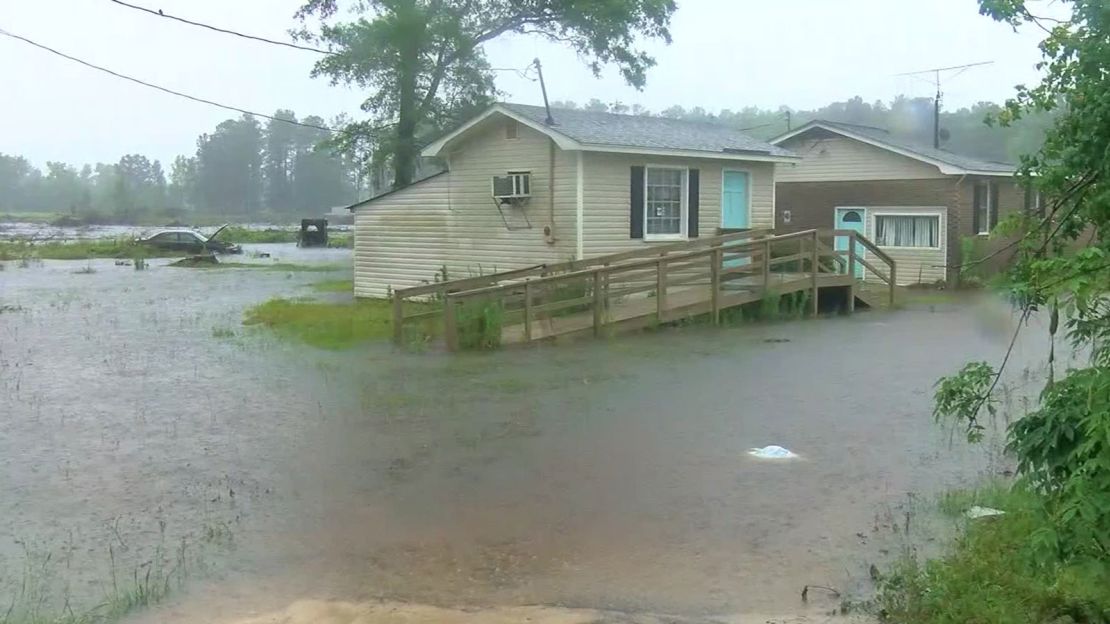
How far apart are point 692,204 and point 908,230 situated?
9.06 metres

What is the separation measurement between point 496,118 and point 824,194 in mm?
11307

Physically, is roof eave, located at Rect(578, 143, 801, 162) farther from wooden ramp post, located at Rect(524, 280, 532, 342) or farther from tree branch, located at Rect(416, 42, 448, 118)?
tree branch, located at Rect(416, 42, 448, 118)

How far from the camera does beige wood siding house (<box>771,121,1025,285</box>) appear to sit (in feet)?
88.6

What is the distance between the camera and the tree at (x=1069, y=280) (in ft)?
13.1

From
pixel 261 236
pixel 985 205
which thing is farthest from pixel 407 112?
pixel 261 236

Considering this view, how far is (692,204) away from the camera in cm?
2153

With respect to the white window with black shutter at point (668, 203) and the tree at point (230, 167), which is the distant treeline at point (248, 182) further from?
the white window with black shutter at point (668, 203)

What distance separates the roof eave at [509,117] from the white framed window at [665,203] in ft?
7.05

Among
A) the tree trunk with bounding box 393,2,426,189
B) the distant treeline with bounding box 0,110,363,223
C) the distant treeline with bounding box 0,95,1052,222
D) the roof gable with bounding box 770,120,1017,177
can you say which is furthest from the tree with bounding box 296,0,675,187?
the distant treeline with bounding box 0,110,363,223

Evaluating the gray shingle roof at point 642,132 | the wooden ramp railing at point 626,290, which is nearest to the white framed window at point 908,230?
the gray shingle roof at point 642,132

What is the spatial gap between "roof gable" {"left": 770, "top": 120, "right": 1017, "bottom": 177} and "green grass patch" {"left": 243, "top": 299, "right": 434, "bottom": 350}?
40.8 ft

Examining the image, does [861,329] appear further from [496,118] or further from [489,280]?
[496,118]

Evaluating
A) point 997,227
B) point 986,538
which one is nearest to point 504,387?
point 986,538

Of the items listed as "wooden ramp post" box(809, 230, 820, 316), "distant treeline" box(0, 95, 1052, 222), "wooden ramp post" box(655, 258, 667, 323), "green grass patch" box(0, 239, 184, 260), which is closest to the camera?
"wooden ramp post" box(655, 258, 667, 323)
